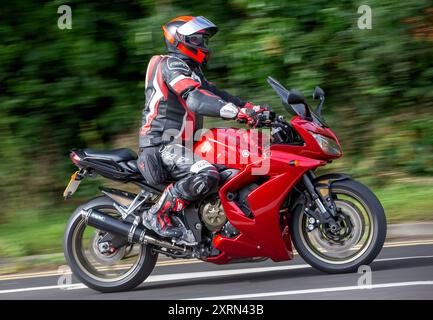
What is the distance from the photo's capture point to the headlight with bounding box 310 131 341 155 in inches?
245

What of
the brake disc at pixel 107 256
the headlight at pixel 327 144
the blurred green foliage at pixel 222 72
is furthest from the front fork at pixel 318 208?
the blurred green foliage at pixel 222 72

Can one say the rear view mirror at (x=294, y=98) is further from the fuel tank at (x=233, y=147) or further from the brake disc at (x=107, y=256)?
the brake disc at (x=107, y=256)

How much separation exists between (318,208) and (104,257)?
1.82m

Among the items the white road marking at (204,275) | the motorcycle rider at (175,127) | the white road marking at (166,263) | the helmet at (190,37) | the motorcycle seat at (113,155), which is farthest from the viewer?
the white road marking at (166,263)

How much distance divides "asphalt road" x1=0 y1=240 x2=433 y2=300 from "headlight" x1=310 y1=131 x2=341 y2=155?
963 mm

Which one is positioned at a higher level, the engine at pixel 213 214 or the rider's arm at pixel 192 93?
the rider's arm at pixel 192 93

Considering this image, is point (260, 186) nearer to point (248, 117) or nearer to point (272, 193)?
point (272, 193)

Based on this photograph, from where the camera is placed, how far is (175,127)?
6492 mm

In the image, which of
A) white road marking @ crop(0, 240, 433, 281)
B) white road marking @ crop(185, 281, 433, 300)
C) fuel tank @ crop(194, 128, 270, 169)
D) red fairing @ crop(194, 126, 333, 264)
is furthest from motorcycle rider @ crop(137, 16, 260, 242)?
white road marking @ crop(0, 240, 433, 281)

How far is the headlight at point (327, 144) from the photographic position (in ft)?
20.4

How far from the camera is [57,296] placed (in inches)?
261

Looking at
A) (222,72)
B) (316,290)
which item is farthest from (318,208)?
(222,72)
